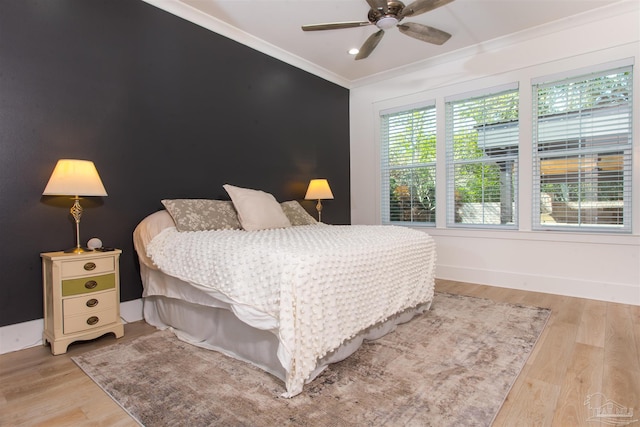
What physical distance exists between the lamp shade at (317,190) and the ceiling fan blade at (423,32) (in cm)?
199

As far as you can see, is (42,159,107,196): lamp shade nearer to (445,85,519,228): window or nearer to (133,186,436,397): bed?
(133,186,436,397): bed

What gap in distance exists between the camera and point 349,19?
3.32 m

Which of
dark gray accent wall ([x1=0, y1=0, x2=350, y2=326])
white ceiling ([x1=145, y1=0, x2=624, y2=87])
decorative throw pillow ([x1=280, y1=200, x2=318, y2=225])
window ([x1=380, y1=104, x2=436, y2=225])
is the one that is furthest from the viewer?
window ([x1=380, y1=104, x2=436, y2=225])

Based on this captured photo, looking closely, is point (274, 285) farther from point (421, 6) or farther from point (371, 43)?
point (371, 43)

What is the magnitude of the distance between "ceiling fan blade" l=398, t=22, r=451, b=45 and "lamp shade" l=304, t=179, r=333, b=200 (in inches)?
78.2

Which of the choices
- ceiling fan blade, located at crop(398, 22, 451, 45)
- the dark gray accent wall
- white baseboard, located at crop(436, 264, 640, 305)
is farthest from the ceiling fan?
white baseboard, located at crop(436, 264, 640, 305)

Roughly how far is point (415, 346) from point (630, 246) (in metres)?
2.47

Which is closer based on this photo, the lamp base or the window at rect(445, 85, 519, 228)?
the lamp base

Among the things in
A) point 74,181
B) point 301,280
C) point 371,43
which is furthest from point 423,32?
point 74,181

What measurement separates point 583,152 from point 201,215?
3.71 m

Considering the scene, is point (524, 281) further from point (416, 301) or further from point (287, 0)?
point (287, 0)

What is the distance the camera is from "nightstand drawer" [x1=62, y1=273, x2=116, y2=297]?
7.07 feet

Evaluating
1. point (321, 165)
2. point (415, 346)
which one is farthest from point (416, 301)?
point (321, 165)

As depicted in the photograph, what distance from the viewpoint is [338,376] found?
1.81 meters
